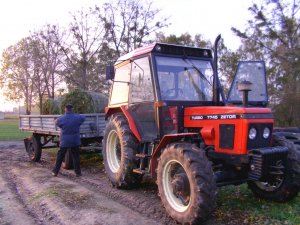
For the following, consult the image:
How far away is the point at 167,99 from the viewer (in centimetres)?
627

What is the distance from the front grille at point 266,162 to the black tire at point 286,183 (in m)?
0.24

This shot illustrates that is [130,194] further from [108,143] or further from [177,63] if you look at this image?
[177,63]

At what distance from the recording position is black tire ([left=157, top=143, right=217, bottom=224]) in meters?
4.86

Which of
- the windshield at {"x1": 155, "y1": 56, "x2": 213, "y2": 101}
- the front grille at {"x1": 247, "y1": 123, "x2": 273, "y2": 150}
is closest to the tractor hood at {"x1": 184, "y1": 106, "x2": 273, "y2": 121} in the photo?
the front grille at {"x1": 247, "y1": 123, "x2": 273, "y2": 150}

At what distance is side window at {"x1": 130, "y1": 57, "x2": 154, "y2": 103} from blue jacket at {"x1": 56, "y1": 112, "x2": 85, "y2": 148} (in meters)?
2.44

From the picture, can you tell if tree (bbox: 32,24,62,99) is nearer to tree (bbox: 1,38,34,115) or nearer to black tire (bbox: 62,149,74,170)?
tree (bbox: 1,38,34,115)

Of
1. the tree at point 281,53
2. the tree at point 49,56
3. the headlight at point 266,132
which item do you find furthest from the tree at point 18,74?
the headlight at point 266,132

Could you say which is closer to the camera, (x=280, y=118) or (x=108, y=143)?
(x=108, y=143)

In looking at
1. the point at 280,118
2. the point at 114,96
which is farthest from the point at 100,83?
the point at 114,96

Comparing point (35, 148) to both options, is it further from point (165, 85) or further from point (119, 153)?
point (165, 85)

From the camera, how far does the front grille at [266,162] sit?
5.04 meters

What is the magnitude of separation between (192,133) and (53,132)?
546cm

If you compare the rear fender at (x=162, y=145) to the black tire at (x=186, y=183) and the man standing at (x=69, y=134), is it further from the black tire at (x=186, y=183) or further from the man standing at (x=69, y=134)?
the man standing at (x=69, y=134)

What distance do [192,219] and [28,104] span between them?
44924 mm
